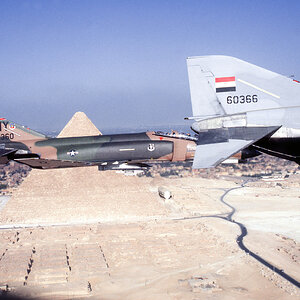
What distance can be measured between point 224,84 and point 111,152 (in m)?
12.4

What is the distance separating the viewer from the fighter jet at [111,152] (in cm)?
3066

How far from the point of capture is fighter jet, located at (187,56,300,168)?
1883cm

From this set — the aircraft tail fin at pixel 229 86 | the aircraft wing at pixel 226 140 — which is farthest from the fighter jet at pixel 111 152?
the aircraft wing at pixel 226 140

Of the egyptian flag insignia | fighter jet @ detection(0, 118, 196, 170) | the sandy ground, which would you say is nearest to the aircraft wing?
the egyptian flag insignia

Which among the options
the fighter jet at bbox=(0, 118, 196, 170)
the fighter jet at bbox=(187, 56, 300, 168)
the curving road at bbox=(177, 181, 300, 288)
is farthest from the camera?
the curving road at bbox=(177, 181, 300, 288)

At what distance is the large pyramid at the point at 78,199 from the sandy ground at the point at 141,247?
122mm

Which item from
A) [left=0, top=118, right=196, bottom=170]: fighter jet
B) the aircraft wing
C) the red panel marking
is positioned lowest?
[left=0, top=118, right=196, bottom=170]: fighter jet

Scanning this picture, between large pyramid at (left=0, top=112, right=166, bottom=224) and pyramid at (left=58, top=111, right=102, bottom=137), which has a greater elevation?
pyramid at (left=58, top=111, right=102, bottom=137)

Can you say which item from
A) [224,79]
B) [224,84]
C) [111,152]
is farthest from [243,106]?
[111,152]

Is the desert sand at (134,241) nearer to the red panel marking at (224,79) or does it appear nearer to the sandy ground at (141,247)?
the sandy ground at (141,247)

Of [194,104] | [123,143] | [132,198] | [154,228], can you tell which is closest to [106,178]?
[132,198]

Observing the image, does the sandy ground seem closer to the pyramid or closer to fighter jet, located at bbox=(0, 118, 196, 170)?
the pyramid

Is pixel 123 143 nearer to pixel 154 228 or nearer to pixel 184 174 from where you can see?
pixel 154 228

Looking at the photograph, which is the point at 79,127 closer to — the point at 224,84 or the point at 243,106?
the point at 224,84
